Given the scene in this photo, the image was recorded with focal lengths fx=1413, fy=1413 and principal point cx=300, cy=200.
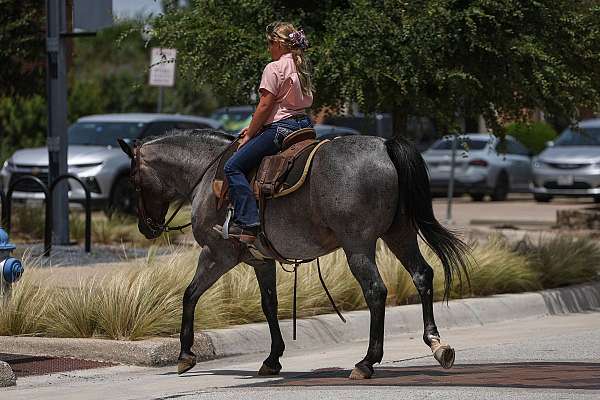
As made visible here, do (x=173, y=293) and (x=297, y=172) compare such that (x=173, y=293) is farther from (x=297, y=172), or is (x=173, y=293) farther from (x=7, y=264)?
(x=297, y=172)

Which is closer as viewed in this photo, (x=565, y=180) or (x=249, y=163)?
(x=249, y=163)

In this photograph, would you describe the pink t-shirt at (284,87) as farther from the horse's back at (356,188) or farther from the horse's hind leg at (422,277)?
the horse's hind leg at (422,277)

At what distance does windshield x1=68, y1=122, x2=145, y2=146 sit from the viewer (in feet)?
77.2

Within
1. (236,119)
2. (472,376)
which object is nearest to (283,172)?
(472,376)

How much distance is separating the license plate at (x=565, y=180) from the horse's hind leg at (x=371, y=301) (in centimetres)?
1928

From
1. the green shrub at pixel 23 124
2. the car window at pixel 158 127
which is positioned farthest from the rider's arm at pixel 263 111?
the green shrub at pixel 23 124

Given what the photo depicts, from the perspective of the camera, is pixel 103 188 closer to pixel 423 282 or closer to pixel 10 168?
pixel 10 168

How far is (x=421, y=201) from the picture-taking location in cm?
934

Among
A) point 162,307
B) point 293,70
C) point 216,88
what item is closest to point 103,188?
point 216,88

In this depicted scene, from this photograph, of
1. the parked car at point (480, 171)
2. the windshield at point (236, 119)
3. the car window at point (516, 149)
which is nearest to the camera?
the windshield at point (236, 119)

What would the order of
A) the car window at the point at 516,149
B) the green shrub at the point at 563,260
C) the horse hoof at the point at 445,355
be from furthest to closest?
the car window at the point at 516,149
the green shrub at the point at 563,260
the horse hoof at the point at 445,355

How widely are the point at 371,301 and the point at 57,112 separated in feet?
29.2

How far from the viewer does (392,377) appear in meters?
9.29

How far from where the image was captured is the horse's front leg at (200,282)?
976cm
